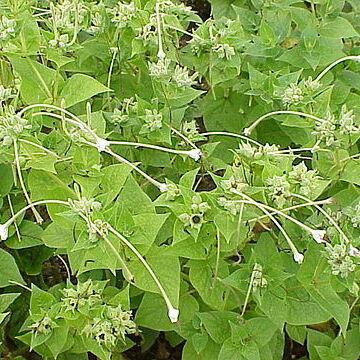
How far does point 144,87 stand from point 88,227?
1.98 feet

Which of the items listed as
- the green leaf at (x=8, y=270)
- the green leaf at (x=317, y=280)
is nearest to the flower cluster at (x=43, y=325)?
the green leaf at (x=8, y=270)

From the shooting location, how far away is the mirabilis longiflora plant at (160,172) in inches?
46.0

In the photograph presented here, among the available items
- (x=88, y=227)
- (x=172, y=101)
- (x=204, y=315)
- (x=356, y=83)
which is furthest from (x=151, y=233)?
(x=356, y=83)

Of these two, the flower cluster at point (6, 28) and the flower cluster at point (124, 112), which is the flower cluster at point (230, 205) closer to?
the flower cluster at point (124, 112)

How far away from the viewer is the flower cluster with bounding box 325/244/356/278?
1.14 metres

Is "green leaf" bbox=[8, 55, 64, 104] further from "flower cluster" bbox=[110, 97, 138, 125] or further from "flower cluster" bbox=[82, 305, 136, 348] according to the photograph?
"flower cluster" bbox=[82, 305, 136, 348]

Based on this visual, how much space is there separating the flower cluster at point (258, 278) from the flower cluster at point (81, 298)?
30 cm

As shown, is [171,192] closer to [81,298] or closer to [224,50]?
[81,298]

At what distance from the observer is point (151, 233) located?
1.21 meters

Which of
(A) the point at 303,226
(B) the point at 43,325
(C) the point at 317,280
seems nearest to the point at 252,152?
(A) the point at 303,226

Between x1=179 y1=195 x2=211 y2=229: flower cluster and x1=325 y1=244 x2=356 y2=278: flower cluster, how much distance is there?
23 cm

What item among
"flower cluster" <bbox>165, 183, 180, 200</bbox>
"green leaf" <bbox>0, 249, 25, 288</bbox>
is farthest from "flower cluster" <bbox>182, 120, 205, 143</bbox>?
"green leaf" <bbox>0, 249, 25, 288</bbox>

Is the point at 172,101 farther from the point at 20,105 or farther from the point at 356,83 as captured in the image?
the point at 356,83

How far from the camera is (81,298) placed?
122 centimetres
